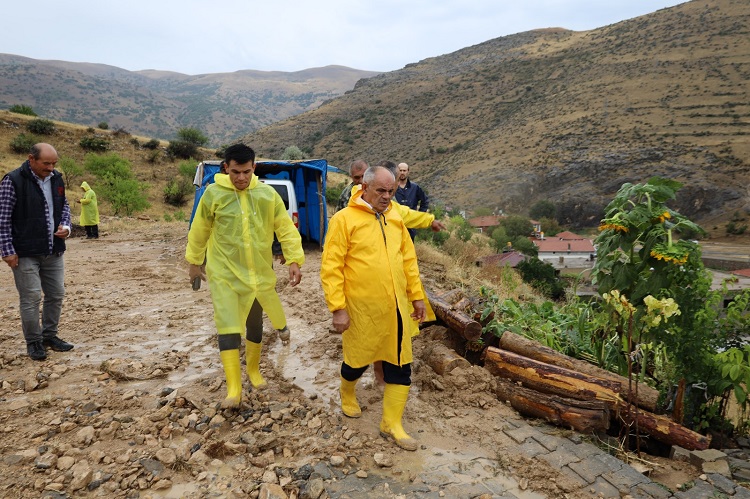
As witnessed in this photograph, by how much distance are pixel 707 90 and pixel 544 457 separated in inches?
2200

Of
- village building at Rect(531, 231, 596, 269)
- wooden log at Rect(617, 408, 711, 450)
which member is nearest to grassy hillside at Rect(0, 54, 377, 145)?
village building at Rect(531, 231, 596, 269)

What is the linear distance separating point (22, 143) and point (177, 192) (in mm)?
10920

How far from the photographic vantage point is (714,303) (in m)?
3.36

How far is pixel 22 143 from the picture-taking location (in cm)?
2703

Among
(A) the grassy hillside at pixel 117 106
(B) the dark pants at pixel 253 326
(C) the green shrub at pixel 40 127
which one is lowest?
(B) the dark pants at pixel 253 326

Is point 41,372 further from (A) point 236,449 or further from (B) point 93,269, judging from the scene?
(B) point 93,269

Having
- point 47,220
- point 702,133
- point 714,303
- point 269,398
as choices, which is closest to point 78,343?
point 47,220

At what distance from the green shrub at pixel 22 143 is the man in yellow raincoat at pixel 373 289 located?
3204 centimetres

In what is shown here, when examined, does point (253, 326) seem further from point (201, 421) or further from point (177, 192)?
point (177, 192)

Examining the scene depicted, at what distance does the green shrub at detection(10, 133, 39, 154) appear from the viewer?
2678 centimetres

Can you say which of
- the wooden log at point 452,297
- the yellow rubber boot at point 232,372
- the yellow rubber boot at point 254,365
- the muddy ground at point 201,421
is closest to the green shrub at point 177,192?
the muddy ground at point 201,421

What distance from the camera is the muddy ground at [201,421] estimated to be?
7.73 feet

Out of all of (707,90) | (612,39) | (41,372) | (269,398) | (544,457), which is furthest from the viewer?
(612,39)

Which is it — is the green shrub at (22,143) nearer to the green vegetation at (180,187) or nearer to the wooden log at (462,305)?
the green vegetation at (180,187)
